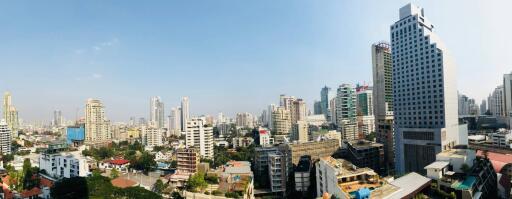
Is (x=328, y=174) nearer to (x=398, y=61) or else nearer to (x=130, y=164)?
(x=398, y=61)

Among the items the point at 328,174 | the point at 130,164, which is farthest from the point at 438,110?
the point at 130,164

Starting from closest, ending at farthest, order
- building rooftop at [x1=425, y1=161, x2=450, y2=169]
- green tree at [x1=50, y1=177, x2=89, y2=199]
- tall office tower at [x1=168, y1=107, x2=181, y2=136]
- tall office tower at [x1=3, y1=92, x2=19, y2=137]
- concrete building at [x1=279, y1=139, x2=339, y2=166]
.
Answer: building rooftop at [x1=425, y1=161, x2=450, y2=169]
green tree at [x1=50, y1=177, x2=89, y2=199]
concrete building at [x1=279, y1=139, x2=339, y2=166]
tall office tower at [x1=3, y1=92, x2=19, y2=137]
tall office tower at [x1=168, y1=107, x2=181, y2=136]

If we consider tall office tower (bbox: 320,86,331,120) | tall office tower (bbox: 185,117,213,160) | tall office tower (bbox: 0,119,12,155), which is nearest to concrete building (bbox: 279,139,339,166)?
tall office tower (bbox: 185,117,213,160)

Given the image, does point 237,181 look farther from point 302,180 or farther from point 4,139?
point 4,139

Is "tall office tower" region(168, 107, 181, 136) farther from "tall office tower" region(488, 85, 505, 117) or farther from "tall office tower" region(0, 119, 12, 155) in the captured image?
"tall office tower" region(488, 85, 505, 117)

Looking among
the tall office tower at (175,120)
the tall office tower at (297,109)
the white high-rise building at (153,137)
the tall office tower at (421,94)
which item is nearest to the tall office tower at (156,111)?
the tall office tower at (175,120)

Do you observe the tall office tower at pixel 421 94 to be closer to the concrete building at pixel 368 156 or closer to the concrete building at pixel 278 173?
the concrete building at pixel 368 156

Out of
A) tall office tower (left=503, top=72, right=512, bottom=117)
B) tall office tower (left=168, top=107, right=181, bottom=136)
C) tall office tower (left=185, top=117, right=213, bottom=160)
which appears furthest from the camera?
tall office tower (left=168, top=107, right=181, bottom=136)

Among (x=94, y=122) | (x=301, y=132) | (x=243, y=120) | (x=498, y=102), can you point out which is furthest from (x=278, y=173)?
(x=243, y=120)
